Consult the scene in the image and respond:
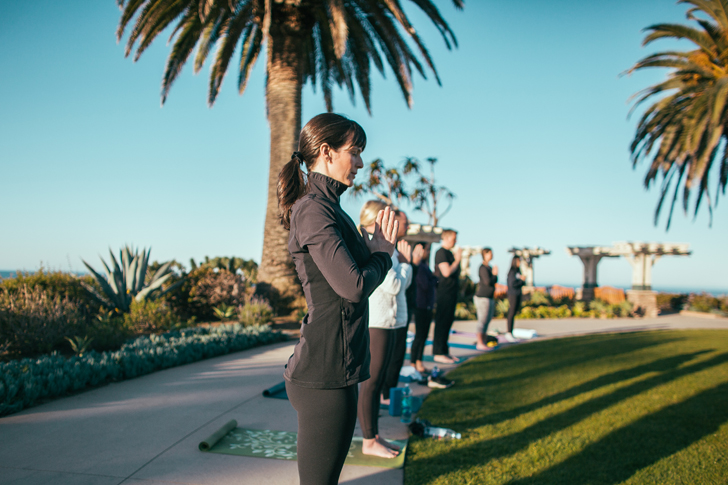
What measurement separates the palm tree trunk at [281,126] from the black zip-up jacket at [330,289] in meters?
9.14

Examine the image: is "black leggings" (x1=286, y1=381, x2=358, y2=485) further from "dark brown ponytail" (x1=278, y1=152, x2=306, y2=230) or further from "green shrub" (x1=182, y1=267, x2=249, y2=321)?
"green shrub" (x1=182, y1=267, x2=249, y2=321)

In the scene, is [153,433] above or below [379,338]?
below

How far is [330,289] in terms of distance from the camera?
165 centimetres

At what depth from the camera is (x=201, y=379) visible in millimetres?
5273

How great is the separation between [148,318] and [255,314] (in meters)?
2.05

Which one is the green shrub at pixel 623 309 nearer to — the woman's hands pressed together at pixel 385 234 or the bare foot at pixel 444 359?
the bare foot at pixel 444 359

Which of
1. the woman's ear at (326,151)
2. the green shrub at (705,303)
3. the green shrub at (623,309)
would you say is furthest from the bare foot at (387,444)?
the green shrub at (705,303)

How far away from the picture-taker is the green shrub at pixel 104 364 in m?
3.96

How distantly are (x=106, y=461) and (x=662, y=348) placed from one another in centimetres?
920

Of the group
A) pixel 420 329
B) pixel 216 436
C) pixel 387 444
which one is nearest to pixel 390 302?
pixel 387 444

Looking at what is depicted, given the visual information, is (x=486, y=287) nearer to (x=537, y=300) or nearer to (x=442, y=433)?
(x=442, y=433)

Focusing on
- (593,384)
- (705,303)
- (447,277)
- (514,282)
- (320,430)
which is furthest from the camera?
(705,303)

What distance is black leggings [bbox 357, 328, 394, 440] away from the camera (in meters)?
3.08

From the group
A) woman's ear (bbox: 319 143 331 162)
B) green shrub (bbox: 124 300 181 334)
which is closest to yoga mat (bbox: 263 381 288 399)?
woman's ear (bbox: 319 143 331 162)
